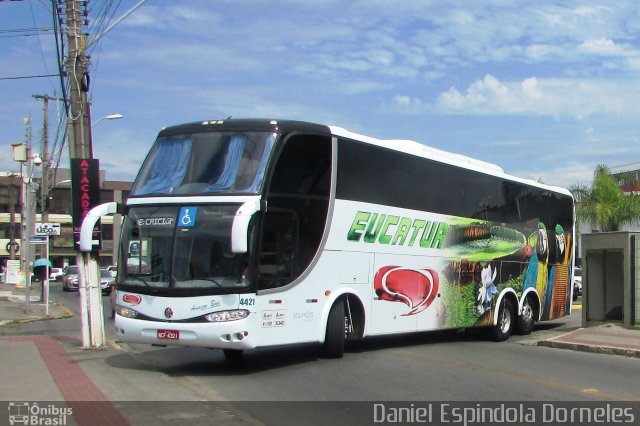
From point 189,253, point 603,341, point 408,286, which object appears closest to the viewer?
point 189,253

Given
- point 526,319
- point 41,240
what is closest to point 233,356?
point 526,319

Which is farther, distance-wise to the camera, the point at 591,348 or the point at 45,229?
the point at 45,229

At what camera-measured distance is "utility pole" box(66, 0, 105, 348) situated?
43.7 feet

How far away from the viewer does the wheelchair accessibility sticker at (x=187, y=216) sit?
32.8 ft

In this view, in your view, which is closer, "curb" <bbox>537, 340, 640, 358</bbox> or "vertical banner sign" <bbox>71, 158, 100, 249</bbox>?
"curb" <bbox>537, 340, 640, 358</bbox>

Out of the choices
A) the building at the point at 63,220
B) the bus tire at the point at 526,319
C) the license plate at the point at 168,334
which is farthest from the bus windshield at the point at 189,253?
the building at the point at 63,220

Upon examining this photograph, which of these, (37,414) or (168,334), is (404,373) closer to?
(168,334)

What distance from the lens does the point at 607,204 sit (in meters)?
36.3

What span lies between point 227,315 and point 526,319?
10.3 meters

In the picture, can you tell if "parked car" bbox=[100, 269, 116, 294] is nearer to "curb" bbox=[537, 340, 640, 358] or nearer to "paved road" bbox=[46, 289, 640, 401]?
"paved road" bbox=[46, 289, 640, 401]

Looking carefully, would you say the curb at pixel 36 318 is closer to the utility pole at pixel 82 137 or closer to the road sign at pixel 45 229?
the road sign at pixel 45 229

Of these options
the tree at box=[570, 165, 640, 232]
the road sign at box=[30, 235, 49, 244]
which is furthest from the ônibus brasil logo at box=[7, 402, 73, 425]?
the tree at box=[570, 165, 640, 232]

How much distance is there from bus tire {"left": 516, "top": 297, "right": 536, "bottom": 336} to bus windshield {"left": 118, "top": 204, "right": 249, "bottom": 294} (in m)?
9.78

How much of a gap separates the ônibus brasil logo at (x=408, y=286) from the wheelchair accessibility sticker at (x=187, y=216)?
391 centimetres
